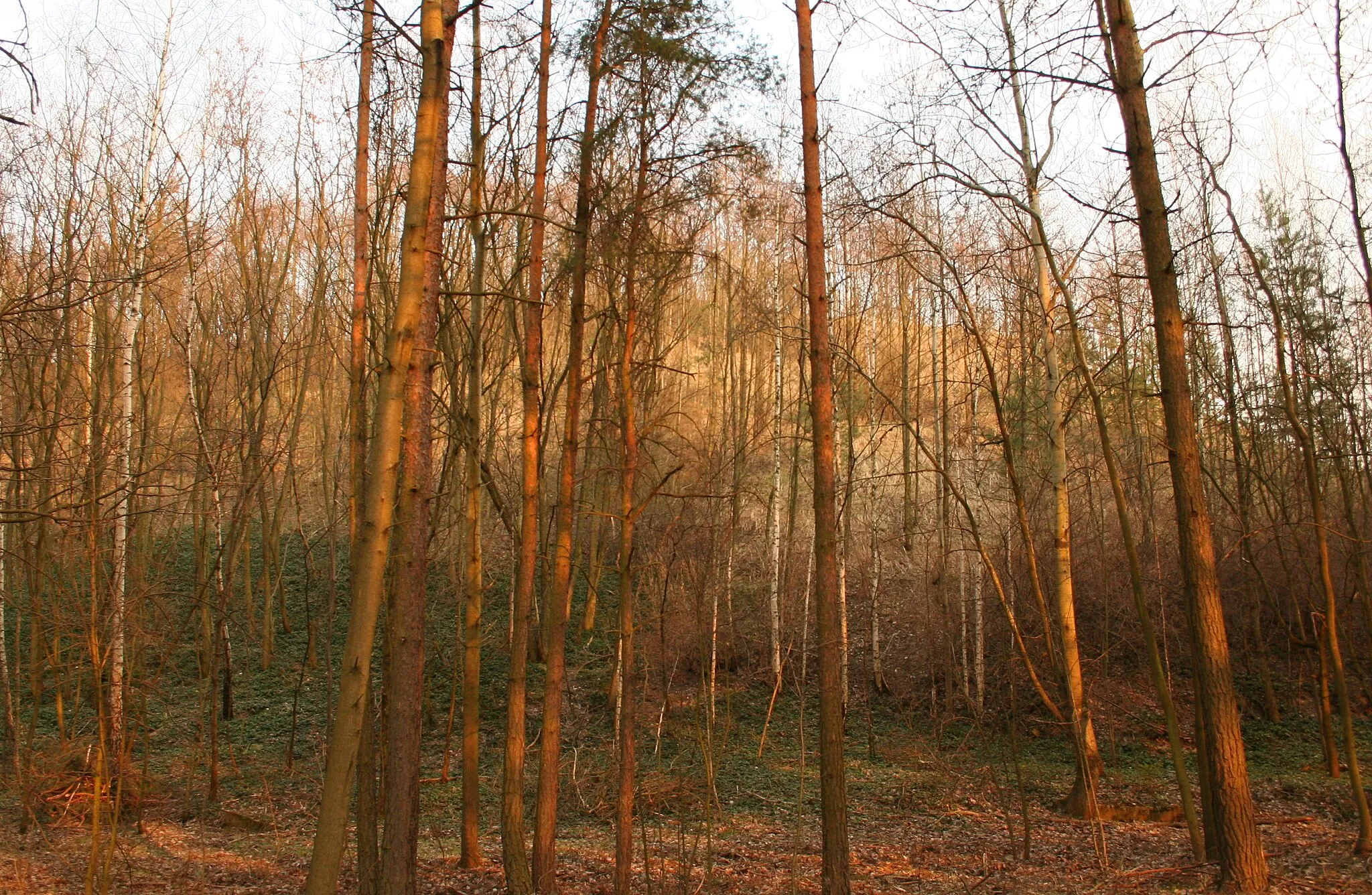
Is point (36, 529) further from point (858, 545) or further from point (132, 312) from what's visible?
point (858, 545)

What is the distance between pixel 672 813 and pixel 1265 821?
23.8ft

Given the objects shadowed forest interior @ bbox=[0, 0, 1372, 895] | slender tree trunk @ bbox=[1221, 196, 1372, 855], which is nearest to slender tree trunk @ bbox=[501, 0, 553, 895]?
shadowed forest interior @ bbox=[0, 0, 1372, 895]

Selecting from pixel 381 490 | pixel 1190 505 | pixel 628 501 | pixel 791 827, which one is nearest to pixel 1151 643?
pixel 1190 505

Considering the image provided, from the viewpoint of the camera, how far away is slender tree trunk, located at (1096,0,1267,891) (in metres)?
5.57

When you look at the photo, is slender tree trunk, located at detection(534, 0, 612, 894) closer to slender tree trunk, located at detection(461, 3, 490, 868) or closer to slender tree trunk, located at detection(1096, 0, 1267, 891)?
slender tree trunk, located at detection(461, 3, 490, 868)

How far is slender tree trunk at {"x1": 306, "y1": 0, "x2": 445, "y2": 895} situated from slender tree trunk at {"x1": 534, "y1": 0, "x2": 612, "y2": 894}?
2296mm

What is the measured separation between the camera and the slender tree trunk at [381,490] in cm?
427

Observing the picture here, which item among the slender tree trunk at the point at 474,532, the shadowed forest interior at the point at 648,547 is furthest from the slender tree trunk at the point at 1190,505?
the slender tree trunk at the point at 474,532

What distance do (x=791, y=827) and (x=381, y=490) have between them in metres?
8.59

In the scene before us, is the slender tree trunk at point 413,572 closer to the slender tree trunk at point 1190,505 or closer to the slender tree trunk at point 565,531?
the slender tree trunk at point 565,531

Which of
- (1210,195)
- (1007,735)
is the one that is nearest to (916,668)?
(1007,735)

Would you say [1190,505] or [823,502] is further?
[823,502]

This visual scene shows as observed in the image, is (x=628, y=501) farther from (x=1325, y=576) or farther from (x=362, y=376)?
(x=1325, y=576)

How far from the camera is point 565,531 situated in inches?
299
